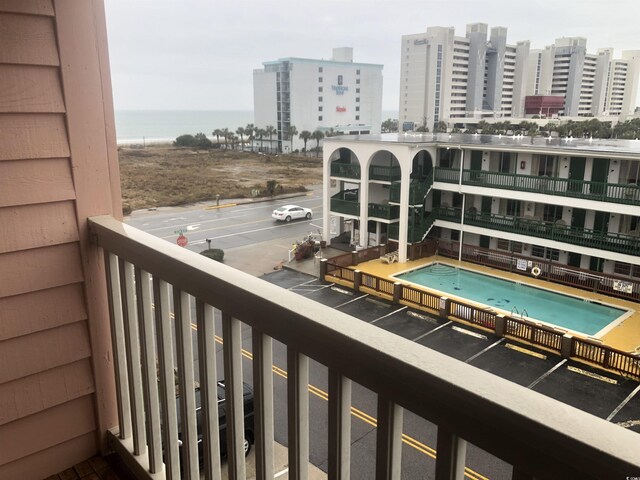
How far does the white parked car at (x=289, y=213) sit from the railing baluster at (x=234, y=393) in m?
17.6

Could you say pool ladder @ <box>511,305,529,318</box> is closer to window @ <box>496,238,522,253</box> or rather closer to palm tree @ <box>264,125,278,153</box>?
window @ <box>496,238,522,253</box>

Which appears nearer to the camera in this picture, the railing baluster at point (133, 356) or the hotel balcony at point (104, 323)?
the hotel balcony at point (104, 323)

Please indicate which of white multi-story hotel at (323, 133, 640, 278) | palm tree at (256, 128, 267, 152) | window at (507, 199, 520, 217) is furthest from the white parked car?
palm tree at (256, 128, 267, 152)

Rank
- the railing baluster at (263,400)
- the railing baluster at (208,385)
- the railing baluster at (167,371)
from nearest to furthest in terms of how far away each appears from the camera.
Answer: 1. the railing baluster at (263,400)
2. the railing baluster at (208,385)
3. the railing baluster at (167,371)

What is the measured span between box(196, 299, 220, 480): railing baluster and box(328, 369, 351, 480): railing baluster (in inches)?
15.9

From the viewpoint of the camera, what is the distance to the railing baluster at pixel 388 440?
68 cm

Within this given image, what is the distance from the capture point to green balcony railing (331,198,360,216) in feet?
51.1

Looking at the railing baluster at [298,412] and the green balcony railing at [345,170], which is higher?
the railing baluster at [298,412]

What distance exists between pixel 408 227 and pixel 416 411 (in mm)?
14124

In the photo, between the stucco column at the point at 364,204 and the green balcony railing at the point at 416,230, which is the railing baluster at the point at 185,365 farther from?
the stucco column at the point at 364,204

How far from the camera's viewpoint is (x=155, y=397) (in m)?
1.48

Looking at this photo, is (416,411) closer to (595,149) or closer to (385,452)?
(385,452)

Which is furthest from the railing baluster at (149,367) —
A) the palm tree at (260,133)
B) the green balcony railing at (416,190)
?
the palm tree at (260,133)

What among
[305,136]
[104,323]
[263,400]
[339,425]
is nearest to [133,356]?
[104,323]
